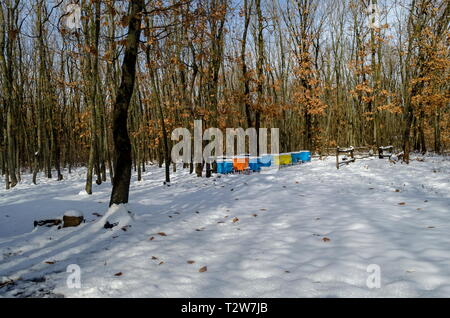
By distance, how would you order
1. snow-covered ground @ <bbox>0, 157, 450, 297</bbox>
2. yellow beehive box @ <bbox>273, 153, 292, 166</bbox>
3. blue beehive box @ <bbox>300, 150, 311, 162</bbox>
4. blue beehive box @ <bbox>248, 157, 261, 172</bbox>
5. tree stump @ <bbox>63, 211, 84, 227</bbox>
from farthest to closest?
blue beehive box @ <bbox>300, 150, 311, 162</bbox>
yellow beehive box @ <bbox>273, 153, 292, 166</bbox>
blue beehive box @ <bbox>248, 157, 261, 172</bbox>
tree stump @ <bbox>63, 211, 84, 227</bbox>
snow-covered ground @ <bbox>0, 157, 450, 297</bbox>

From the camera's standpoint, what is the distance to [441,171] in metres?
11.7

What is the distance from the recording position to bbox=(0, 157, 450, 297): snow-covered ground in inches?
128

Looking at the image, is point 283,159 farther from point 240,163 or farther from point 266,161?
point 240,163

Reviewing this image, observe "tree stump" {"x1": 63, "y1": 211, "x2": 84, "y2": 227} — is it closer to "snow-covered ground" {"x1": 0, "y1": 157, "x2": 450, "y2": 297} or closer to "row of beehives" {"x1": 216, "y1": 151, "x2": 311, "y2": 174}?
"snow-covered ground" {"x1": 0, "y1": 157, "x2": 450, "y2": 297}

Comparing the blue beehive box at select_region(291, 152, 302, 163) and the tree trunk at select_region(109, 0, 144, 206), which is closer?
the tree trunk at select_region(109, 0, 144, 206)

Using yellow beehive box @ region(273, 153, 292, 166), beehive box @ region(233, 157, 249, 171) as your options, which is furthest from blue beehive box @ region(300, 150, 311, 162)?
beehive box @ region(233, 157, 249, 171)

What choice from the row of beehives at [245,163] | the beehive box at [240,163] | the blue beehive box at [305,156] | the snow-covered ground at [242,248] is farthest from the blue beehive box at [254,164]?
the snow-covered ground at [242,248]

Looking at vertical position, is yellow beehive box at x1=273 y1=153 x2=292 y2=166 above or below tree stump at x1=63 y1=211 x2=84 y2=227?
above

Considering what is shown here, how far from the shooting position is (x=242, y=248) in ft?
15.2

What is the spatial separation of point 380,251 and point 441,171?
33.3 feet

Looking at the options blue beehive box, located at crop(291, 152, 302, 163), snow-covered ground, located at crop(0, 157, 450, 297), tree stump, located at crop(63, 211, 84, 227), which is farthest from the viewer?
blue beehive box, located at crop(291, 152, 302, 163)

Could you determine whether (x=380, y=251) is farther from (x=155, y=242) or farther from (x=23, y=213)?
(x=23, y=213)

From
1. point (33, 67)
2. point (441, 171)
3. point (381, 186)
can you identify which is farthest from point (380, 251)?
point (33, 67)
